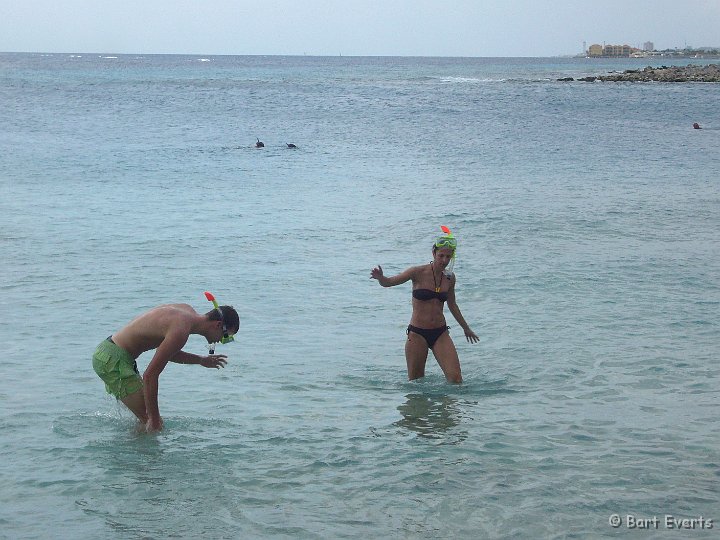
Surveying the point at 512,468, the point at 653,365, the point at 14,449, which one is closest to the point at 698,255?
the point at 653,365

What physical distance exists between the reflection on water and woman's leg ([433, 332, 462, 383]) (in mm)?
350

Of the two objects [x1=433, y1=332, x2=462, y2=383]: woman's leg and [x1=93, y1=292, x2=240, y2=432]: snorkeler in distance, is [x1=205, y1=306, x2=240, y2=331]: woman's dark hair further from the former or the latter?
[x1=433, y1=332, x2=462, y2=383]: woman's leg

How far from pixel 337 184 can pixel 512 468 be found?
18895 mm

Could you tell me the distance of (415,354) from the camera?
9336 millimetres

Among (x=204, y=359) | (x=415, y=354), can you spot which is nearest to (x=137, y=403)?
(x=204, y=359)

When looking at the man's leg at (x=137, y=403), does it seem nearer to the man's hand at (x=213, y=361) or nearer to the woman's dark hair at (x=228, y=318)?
the man's hand at (x=213, y=361)

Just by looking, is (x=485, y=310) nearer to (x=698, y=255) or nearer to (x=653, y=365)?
(x=653, y=365)

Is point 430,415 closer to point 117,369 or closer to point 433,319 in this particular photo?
point 433,319

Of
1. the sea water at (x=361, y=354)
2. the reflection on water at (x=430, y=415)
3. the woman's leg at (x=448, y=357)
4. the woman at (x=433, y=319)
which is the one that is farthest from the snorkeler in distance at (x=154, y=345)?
the woman's leg at (x=448, y=357)

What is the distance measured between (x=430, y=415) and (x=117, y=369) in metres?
2.94

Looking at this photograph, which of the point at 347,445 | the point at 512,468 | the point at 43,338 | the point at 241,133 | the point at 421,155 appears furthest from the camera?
A: the point at 241,133

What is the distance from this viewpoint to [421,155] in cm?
3291

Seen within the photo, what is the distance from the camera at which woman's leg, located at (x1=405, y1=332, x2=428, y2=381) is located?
9.30 m

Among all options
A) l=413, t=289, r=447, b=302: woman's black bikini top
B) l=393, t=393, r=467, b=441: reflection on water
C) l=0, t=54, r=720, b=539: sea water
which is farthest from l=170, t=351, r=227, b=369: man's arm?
l=413, t=289, r=447, b=302: woman's black bikini top
